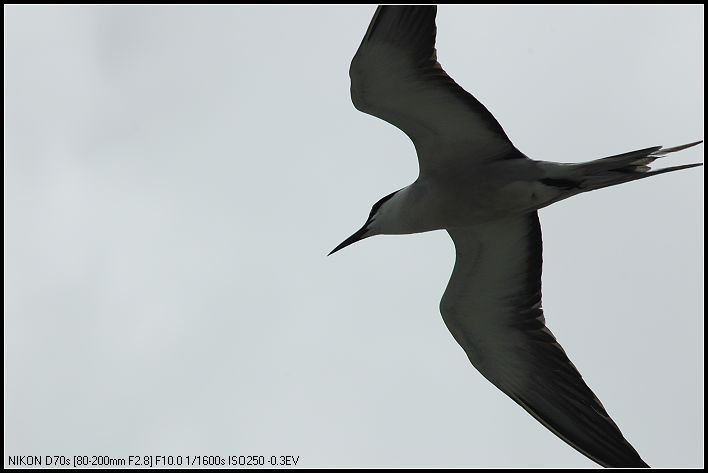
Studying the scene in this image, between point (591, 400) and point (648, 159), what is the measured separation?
3.00m

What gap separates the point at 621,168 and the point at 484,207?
149 cm

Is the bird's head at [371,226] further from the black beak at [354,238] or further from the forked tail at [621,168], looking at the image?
the forked tail at [621,168]

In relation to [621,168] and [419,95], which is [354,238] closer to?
[419,95]

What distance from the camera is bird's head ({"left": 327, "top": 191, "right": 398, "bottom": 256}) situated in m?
10.3

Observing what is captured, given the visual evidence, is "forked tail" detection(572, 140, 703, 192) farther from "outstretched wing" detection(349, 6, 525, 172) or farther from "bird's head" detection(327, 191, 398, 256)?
"bird's head" detection(327, 191, 398, 256)

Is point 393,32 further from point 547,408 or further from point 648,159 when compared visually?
point 547,408

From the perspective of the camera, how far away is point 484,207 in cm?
966

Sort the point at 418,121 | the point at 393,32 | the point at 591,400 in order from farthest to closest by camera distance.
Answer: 1. the point at 591,400
2. the point at 418,121
3. the point at 393,32

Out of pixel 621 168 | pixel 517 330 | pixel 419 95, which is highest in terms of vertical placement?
pixel 419 95

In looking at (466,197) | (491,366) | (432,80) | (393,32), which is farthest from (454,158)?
(491,366)

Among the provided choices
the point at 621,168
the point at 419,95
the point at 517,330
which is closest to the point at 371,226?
the point at 419,95

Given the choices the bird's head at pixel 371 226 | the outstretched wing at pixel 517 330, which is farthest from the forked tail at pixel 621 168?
the bird's head at pixel 371 226

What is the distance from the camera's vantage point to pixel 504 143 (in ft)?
31.3

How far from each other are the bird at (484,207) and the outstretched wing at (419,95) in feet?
0.03
